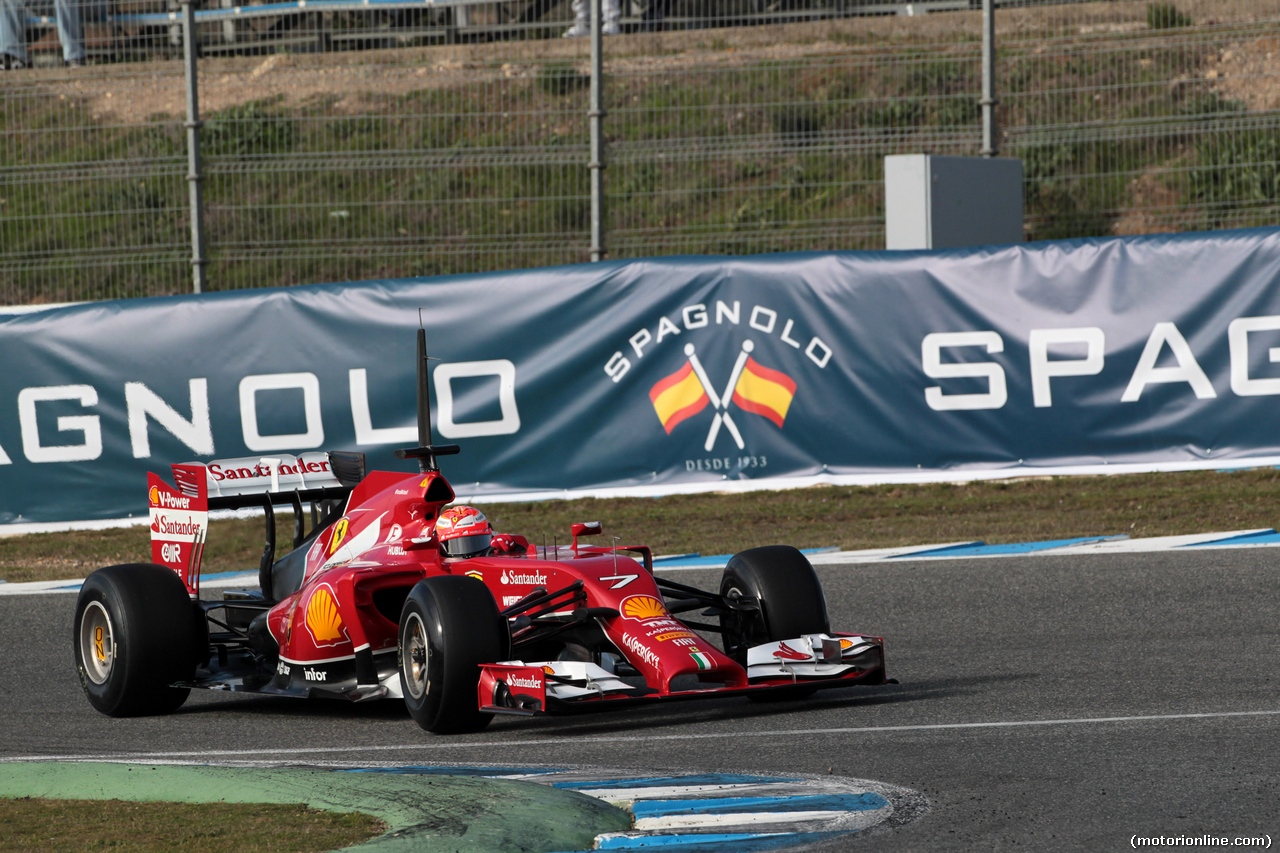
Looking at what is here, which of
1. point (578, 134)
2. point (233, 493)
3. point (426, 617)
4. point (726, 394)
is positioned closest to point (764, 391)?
point (726, 394)

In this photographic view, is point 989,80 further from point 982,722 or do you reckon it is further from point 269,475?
point 982,722

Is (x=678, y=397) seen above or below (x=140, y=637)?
above

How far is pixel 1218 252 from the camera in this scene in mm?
12812

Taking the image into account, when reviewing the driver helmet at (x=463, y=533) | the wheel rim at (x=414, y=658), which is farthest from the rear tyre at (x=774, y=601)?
the wheel rim at (x=414, y=658)

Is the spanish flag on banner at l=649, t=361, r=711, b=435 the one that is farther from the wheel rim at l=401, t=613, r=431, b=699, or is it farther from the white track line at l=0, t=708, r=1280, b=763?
the white track line at l=0, t=708, r=1280, b=763

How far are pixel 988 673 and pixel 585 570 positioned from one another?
6.15 feet

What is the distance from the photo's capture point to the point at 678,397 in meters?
13.6

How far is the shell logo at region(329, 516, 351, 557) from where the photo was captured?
7.86 meters

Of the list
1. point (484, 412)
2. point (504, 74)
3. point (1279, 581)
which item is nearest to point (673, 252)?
point (504, 74)

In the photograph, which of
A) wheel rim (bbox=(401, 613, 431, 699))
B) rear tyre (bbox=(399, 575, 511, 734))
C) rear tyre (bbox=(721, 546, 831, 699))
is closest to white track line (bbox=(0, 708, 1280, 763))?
rear tyre (bbox=(399, 575, 511, 734))

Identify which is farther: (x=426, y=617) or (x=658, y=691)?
(x=426, y=617)

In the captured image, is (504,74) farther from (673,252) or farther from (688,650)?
(688,650)

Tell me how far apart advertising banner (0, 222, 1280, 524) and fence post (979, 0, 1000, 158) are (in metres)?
2.03

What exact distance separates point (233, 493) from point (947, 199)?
27.5 ft
